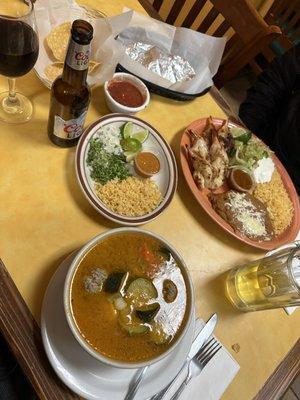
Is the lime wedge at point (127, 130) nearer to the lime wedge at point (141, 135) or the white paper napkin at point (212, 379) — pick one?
the lime wedge at point (141, 135)

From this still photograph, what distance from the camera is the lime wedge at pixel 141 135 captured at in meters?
1.22

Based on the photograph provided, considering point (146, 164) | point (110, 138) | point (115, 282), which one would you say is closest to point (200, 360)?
point (115, 282)

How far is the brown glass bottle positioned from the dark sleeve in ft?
3.99

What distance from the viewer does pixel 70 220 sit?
105 cm

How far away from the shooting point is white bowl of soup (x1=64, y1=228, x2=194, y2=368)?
0.81 metres

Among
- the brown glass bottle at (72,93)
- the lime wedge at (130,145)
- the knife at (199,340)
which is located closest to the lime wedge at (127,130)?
the lime wedge at (130,145)

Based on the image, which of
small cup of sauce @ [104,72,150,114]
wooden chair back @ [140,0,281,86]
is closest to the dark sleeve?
wooden chair back @ [140,0,281,86]

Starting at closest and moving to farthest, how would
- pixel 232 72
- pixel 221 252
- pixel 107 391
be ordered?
pixel 107 391
pixel 221 252
pixel 232 72

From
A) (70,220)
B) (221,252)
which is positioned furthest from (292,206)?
(70,220)

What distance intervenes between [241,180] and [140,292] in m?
0.63

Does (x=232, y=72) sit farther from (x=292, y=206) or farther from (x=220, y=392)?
(x=220, y=392)

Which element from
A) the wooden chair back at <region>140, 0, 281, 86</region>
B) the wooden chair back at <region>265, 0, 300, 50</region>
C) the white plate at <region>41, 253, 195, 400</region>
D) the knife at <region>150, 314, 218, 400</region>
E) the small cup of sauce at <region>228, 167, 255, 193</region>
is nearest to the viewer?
the white plate at <region>41, 253, 195, 400</region>

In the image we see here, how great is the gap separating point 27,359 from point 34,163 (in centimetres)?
52

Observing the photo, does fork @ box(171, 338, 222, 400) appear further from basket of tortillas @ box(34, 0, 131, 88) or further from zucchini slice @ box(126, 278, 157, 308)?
basket of tortillas @ box(34, 0, 131, 88)
